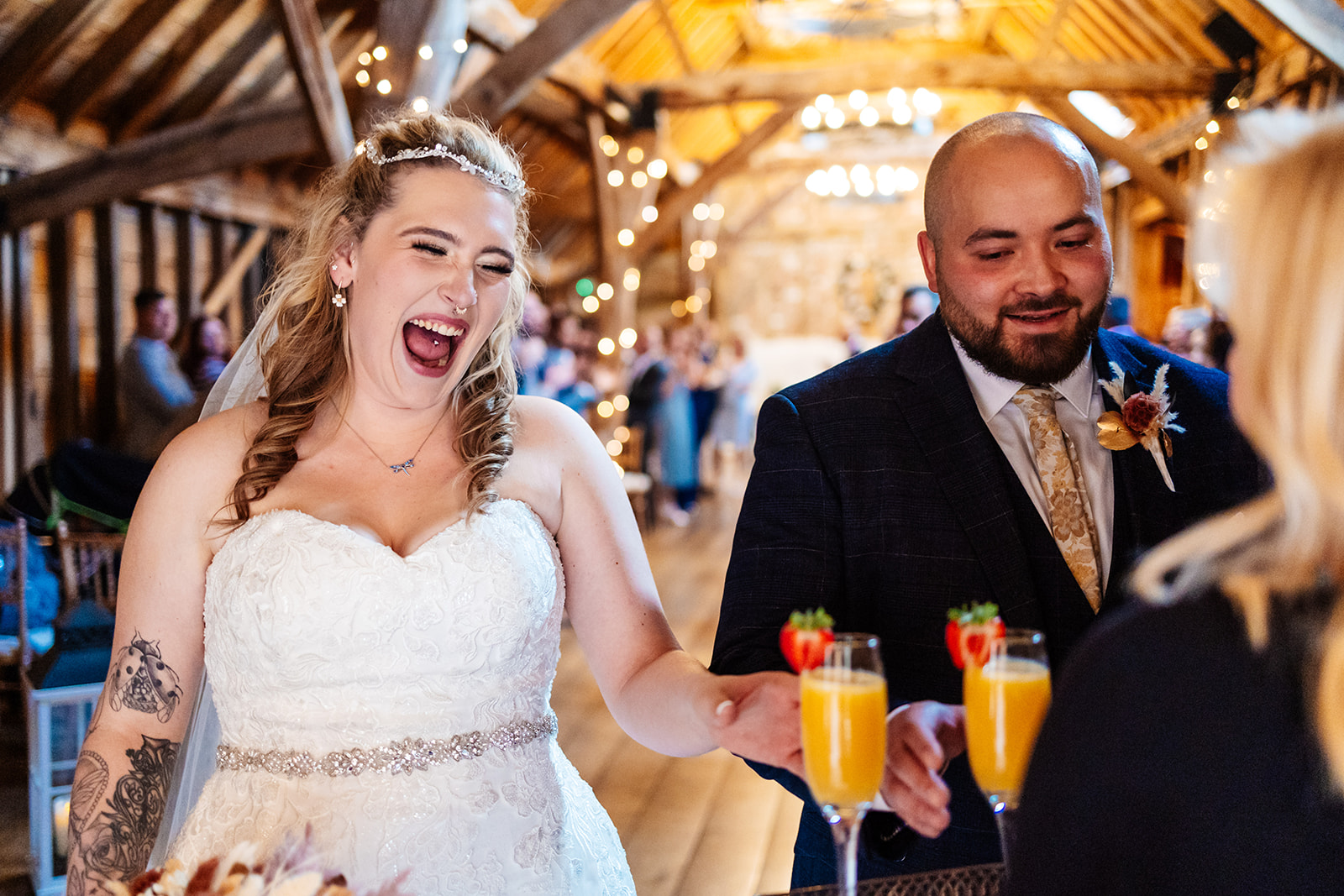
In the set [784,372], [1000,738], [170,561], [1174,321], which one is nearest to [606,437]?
[1174,321]

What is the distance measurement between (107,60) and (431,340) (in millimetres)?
5605

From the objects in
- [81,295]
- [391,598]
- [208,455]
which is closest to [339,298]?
[208,455]

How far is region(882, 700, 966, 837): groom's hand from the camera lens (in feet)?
3.59

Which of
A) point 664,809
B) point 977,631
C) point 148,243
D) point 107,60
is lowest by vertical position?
point 664,809

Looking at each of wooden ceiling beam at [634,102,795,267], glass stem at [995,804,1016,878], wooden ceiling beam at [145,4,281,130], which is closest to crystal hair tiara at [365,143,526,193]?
glass stem at [995,804,1016,878]

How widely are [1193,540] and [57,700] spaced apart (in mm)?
3097

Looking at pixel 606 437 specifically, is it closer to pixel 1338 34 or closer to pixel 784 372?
pixel 1338 34

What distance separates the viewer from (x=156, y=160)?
234 inches

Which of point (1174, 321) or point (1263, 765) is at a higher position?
point (1174, 321)

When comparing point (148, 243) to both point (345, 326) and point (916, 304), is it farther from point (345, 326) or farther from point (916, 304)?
point (345, 326)

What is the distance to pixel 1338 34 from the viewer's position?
18.8 ft

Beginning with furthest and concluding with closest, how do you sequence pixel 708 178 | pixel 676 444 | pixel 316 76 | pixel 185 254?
1. pixel 708 178
2. pixel 676 444
3. pixel 185 254
4. pixel 316 76

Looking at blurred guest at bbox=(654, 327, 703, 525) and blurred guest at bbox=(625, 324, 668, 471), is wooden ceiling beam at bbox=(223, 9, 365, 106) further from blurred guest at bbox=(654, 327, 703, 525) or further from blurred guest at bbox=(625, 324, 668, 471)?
blurred guest at bbox=(654, 327, 703, 525)

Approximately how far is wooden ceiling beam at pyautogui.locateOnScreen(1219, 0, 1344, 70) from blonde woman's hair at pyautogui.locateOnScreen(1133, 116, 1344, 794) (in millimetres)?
5878
